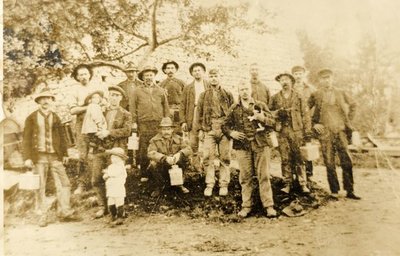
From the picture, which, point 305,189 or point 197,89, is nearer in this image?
point 305,189

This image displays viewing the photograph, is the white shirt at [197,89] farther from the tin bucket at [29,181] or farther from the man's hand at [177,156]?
the tin bucket at [29,181]

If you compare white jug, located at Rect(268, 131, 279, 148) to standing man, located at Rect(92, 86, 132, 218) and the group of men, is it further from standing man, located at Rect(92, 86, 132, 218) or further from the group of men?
standing man, located at Rect(92, 86, 132, 218)

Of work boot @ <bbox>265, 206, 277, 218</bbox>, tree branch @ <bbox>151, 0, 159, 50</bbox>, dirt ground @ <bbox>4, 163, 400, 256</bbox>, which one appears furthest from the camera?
tree branch @ <bbox>151, 0, 159, 50</bbox>

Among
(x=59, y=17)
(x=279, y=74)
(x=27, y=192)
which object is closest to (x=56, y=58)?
(x=59, y=17)

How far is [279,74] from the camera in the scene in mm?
3477

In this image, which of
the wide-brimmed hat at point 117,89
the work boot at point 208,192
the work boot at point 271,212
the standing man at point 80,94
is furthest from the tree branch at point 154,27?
the work boot at point 271,212

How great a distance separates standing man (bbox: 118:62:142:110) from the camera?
11.8ft

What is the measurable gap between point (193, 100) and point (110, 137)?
81 centimetres

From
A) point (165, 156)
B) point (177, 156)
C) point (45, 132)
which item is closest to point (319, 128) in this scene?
point (177, 156)

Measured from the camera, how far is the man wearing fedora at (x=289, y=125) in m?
3.47

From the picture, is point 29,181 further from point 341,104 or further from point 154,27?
point 341,104

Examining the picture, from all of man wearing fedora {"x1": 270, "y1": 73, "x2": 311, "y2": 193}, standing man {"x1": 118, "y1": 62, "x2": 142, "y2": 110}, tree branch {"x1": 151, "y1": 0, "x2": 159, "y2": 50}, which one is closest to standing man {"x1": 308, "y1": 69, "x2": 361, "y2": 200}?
man wearing fedora {"x1": 270, "y1": 73, "x2": 311, "y2": 193}

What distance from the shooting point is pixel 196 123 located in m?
3.55

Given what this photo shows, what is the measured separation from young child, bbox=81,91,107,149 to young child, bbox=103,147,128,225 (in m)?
0.24
